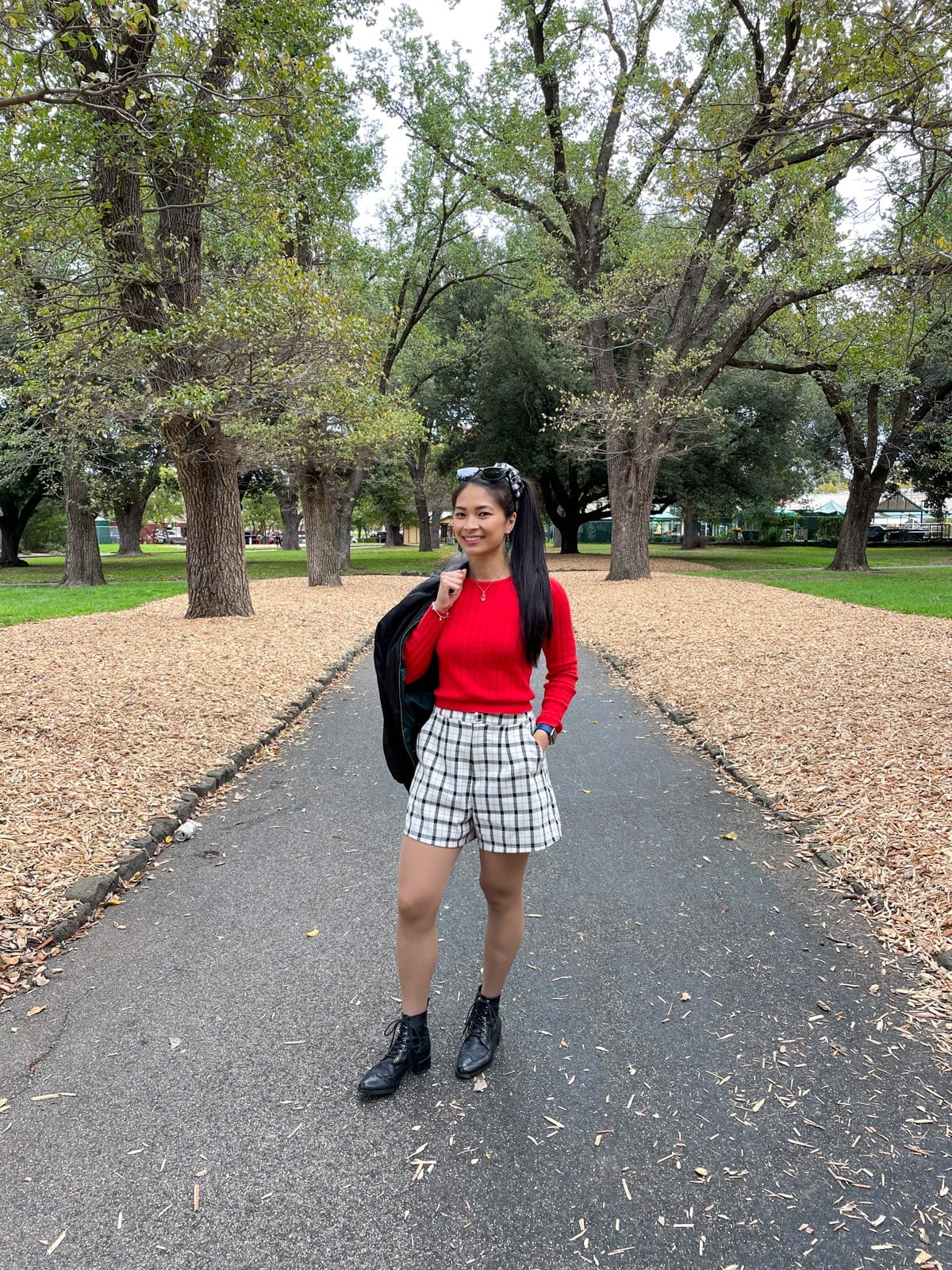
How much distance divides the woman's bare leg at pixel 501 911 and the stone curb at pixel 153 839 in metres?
1.98

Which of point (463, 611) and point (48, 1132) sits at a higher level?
point (463, 611)

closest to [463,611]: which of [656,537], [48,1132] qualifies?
[48,1132]

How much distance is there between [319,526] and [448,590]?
58.3ft

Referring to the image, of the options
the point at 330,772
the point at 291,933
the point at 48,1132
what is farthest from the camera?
the point at 330,772

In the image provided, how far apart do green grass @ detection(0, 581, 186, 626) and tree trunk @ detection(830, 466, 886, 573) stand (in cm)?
2055

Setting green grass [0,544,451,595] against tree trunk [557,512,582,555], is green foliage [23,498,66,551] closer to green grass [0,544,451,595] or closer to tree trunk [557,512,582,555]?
green grass [0,544,451,595]

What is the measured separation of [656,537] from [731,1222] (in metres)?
60.3

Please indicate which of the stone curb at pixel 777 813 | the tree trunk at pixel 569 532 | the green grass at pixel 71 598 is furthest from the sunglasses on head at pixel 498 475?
the tree trunk at pixel 569 532

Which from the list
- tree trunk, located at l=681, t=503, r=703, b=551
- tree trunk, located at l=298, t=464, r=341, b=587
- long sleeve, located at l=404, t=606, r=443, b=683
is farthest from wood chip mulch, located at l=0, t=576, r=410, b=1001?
tree trunk, located at l=681, t=503, r=703, b=551

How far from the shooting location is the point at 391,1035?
8.55 feet

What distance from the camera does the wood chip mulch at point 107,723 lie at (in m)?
3.70

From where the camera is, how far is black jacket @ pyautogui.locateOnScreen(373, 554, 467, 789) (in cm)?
243

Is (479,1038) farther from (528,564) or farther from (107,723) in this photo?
(107,723)

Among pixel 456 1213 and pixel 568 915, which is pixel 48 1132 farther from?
pixel 568 915
